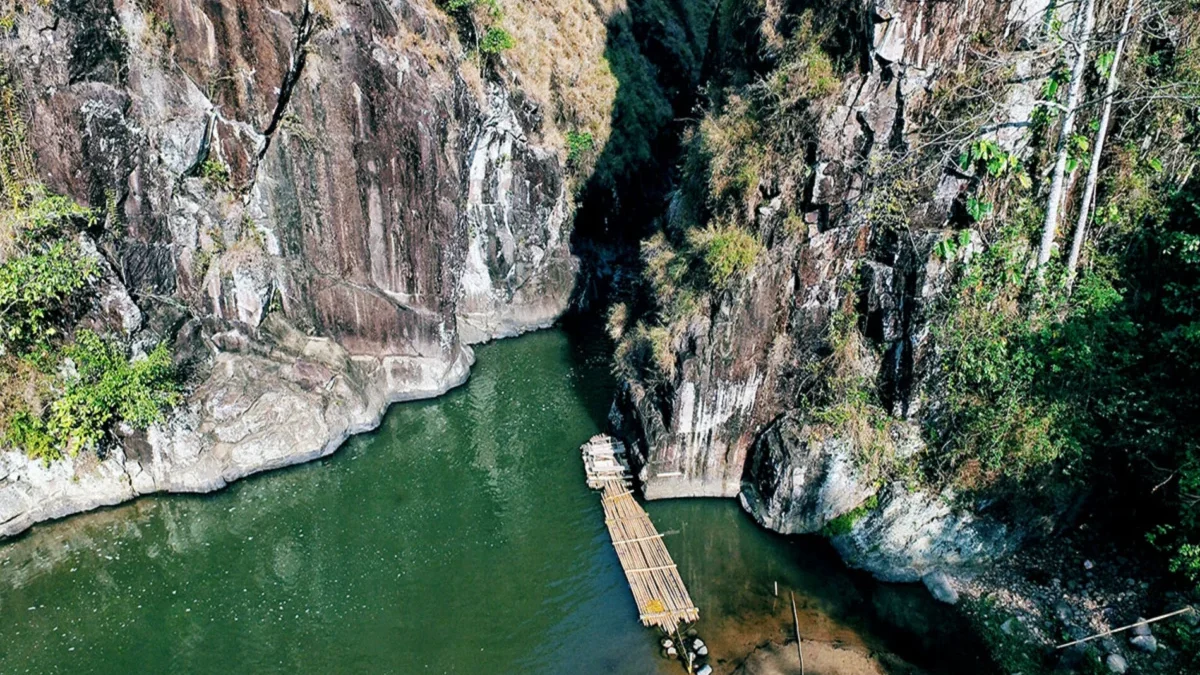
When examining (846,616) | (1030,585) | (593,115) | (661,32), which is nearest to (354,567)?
(846,616)

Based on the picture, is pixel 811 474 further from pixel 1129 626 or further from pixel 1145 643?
pixel 1145 643

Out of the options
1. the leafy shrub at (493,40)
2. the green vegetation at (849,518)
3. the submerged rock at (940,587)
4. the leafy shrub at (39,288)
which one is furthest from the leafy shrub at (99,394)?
the submerged rock at (940,587)

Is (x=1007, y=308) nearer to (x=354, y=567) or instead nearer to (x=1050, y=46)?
(x=1050, y=46)

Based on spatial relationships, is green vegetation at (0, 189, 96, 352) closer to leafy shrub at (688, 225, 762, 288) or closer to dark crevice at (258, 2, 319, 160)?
dark crevice at (258, 2, 319, 160)

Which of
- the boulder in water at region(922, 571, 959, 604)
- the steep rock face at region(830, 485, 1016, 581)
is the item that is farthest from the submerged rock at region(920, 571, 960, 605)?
the steep rock face at region(830, 485, 1016, 581)

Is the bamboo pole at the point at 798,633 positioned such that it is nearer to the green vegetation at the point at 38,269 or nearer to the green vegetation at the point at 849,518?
the green vegetation at the point at 849,518

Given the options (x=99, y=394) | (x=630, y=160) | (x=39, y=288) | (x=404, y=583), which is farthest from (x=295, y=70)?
(x=630, y=160)

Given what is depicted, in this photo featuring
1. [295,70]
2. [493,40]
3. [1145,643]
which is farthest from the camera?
[493,40]
